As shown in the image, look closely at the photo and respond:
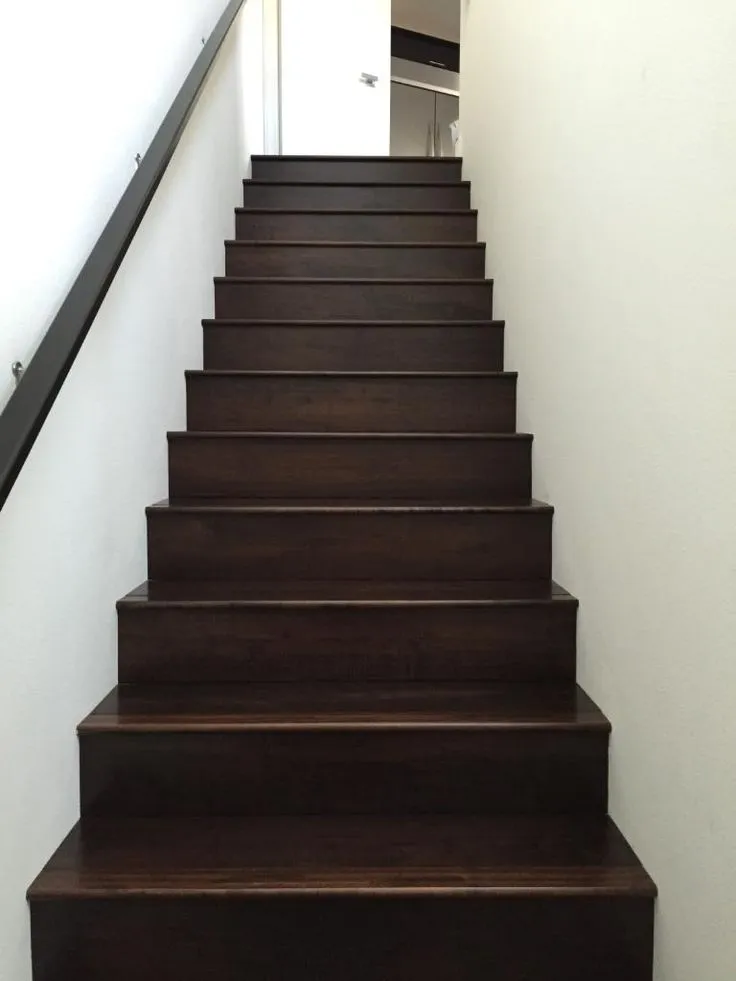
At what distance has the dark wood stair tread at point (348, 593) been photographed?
65.4 inches

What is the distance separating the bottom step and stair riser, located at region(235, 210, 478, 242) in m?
Result: 2.45

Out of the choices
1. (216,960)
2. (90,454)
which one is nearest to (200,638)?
(90,454)

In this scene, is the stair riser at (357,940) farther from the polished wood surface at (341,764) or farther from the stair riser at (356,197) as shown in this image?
the stair riser at (356,197)

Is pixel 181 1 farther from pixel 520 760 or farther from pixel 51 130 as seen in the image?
pixel 520 760

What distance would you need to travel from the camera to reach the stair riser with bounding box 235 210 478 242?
10.2 feet

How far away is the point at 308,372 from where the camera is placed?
7.55 feet

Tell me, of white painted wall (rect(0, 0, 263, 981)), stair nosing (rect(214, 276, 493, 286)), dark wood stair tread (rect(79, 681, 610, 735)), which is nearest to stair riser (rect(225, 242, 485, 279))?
stair nosing (rect(214, 276, 493, 286))

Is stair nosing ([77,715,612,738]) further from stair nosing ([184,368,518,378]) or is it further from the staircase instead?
stair nosing ([184,368,518,378])

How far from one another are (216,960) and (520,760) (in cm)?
64

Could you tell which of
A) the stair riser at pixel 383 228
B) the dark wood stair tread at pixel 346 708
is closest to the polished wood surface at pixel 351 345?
the stair riser at pixel 383 228

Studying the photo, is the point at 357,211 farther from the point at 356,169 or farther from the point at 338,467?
the point at 338,467

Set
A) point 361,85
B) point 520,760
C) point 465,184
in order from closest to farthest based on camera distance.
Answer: point 520,760 < point 465,184 < point 361,85

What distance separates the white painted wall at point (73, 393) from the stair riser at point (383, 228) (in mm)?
940

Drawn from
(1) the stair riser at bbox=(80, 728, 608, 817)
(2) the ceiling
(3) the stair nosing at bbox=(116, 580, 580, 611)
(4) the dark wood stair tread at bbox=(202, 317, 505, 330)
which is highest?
(2) the ceiling
